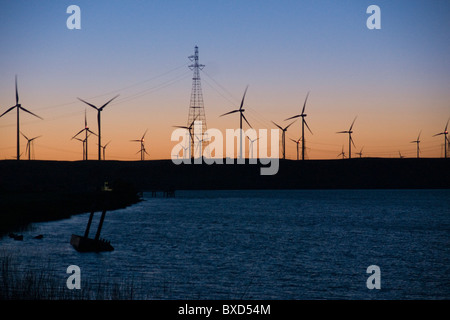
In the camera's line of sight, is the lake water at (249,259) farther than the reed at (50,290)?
Yes

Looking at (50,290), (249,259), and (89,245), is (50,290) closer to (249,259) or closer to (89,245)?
(89,245)

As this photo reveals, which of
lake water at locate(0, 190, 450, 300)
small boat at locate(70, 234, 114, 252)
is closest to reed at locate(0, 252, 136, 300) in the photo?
lake water at locate(0, 190, 450, 300)

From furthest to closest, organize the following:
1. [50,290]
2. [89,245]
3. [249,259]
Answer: [249,259] < [89,245] < [50,290]

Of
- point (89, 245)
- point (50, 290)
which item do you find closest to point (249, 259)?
point (89, 245)

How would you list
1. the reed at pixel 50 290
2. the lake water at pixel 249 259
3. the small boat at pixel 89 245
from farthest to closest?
the small boat at pixel 89 245 → the lake water at pixel 249 259 → the reed at pixel 50 290

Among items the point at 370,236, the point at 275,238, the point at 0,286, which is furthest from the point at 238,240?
the point at 0,286

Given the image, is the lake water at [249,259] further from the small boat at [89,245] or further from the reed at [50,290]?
the reed at [50,290]

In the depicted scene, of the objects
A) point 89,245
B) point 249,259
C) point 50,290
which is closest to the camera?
point 50,290

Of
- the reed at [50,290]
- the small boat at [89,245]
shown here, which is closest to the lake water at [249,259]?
the small boat at [89,245]

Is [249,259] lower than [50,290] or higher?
lower

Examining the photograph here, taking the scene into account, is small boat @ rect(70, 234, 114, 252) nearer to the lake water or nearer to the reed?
the lake water

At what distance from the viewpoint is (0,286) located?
1222 inches

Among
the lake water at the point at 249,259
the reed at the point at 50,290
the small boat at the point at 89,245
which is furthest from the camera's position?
the small boat at the point at 89,245
